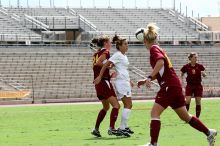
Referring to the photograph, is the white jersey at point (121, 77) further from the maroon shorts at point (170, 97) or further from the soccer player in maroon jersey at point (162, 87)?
the maroon shorts at point (170, 97)

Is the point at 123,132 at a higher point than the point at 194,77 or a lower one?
lower

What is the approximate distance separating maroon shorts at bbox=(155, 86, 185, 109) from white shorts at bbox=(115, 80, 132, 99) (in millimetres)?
3458

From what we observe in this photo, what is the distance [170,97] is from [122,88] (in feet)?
11.8

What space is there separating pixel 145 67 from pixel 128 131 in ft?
118

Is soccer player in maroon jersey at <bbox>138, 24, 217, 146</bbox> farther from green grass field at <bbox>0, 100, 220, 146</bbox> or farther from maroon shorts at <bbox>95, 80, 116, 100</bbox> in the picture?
maroon shorts at <bbox>95, 80, 116, 100</bbox>

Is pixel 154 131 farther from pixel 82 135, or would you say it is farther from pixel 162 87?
pixel 82 135

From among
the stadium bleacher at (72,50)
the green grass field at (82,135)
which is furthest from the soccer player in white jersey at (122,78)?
the stadium bleacher at (72,50)

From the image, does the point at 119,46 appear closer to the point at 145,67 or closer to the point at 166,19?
the point at 145,67

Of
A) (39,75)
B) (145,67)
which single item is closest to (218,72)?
(145,67)

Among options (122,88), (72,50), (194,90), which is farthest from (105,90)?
(72,50)

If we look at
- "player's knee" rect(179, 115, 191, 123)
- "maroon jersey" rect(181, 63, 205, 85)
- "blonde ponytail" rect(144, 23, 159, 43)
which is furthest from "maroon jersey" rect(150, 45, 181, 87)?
"maroon jersey" rect(181, 63, 205, 85)

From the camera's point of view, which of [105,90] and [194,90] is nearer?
[105,90]

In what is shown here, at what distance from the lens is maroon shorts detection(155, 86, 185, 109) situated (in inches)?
413

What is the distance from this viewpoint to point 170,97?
34.4 feet
